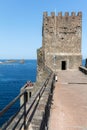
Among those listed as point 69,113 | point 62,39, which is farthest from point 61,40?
point 69,113

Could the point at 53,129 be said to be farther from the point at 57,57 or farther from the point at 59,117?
the point at 57,57

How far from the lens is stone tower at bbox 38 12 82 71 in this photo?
31.5m

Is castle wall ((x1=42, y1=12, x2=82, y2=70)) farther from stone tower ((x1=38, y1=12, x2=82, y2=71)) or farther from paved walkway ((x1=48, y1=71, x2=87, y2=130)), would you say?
paved walkway ((x1=48, y1=71, x2=87, y2=130))

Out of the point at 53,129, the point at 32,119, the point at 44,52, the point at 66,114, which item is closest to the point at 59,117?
the point at 66,114

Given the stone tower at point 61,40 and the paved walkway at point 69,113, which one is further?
the stone tower at point 61,40

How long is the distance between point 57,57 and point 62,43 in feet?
6.88

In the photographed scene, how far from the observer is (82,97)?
38.8 ft

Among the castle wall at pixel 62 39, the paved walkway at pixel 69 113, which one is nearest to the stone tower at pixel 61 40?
the castle wall at pixel 62 39

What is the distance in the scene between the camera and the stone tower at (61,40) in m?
31.5

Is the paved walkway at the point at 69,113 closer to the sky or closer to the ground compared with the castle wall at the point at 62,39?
closer to the ground

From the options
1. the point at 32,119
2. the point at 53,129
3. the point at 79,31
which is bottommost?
the point at 53,129

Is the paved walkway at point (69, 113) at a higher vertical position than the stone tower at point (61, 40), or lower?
lower

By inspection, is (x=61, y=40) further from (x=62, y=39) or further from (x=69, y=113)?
(x=69, y=113)

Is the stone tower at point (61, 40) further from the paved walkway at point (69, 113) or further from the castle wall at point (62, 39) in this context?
the paved walkway at point (69, 113)
